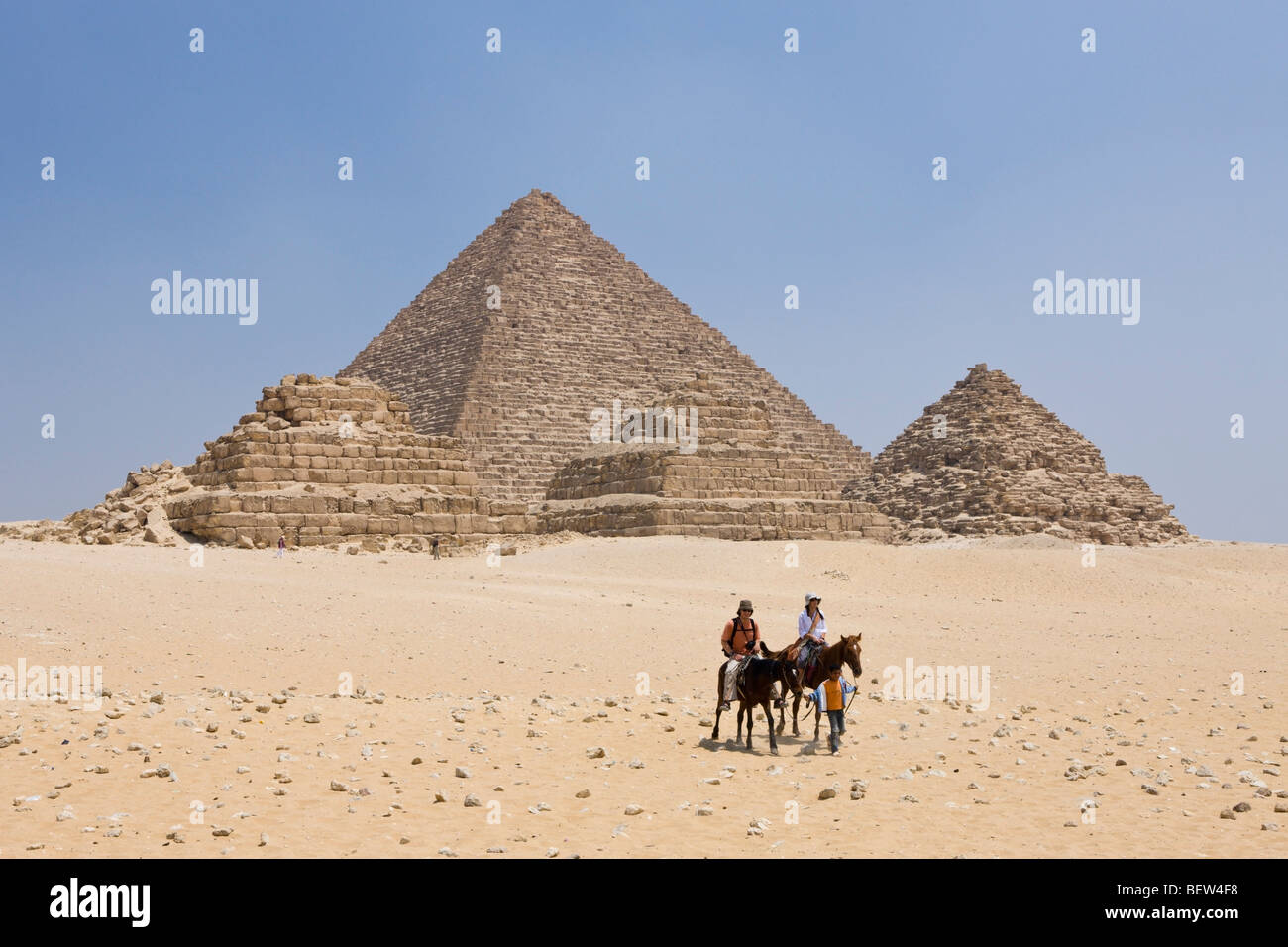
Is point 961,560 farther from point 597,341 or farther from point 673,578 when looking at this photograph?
point 597,341

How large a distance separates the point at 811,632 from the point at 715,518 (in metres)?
20.7

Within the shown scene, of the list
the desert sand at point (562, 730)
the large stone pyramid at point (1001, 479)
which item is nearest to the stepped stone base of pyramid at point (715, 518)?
the desert sand at point (562, 730)

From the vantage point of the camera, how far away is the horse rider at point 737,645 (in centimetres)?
855

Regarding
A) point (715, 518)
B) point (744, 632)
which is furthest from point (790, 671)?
point (715, 518)

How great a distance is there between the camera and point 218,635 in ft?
38.2

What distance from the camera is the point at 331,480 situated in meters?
24.5

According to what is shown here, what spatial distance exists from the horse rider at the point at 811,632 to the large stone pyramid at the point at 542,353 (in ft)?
150

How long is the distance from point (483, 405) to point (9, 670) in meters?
52.9

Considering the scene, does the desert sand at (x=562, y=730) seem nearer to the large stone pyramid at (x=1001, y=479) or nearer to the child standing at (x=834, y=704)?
the child standing at (x=834, y=704)

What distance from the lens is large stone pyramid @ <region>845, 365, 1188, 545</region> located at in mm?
48531

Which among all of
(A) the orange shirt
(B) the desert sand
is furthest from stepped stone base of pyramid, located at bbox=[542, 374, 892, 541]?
(A) the orange shirt

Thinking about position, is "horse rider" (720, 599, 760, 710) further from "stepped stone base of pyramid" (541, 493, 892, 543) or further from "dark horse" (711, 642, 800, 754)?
"stepped stone base of pyramid" (541, 493, 892, 543)

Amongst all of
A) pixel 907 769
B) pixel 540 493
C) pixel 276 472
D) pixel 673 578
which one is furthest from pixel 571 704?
pixel 540 493

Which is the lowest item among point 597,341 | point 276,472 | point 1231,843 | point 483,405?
point 1231,843
